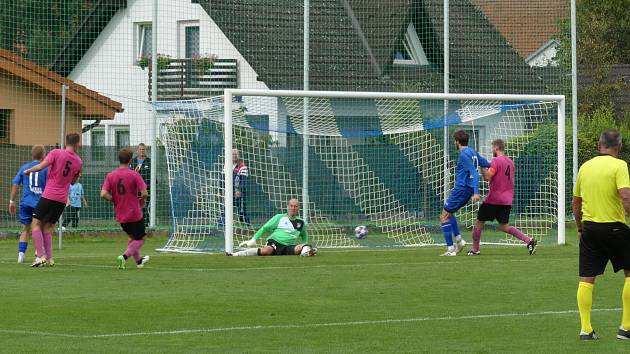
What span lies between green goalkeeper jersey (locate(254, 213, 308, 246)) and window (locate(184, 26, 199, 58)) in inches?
467

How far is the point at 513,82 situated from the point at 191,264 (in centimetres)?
1333

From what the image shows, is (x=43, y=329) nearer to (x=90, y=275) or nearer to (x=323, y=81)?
(x=90, y=275)

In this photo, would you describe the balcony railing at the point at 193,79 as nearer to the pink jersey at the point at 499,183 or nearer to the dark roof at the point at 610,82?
the pink jersey at the point at 499,183

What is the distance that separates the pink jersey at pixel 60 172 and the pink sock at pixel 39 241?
1.76 feet

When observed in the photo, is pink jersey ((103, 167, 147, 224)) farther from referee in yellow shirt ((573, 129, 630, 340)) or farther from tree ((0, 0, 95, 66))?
tree ((0, 0, 95, 66))

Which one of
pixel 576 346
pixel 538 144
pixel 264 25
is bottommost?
pixel 576 346

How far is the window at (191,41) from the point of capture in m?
33.1

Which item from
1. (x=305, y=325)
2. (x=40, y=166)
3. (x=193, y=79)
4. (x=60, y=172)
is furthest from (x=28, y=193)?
(x=193, y=79)

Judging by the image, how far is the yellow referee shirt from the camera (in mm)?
11570

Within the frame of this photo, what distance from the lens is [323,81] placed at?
30312 millimetres

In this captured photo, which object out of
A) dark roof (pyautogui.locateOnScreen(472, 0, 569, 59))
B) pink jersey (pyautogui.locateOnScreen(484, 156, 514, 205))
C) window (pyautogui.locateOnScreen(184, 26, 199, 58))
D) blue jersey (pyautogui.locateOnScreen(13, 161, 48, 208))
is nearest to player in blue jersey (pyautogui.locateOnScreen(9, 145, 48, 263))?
blue jersey (pyautogui.locateOnScreen(13, 161, 48, 208))

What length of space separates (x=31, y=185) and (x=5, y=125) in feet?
40.2

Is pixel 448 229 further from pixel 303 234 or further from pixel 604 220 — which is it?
pixel 604 220

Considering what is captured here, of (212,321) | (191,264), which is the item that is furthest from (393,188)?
(212,321)
